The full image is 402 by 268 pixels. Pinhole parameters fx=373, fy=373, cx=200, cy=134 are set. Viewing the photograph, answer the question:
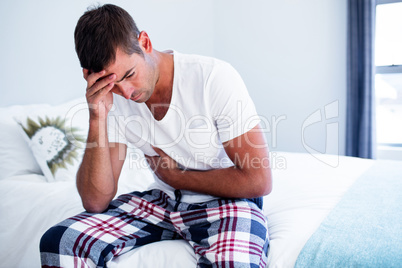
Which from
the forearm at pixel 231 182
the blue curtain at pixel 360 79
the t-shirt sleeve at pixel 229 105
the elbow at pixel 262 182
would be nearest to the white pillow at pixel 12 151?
the forearm at pixel 231 182

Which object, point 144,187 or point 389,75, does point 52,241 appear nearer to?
point 144,187

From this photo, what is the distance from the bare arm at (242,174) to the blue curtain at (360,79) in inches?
87.5

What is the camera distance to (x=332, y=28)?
328 cm

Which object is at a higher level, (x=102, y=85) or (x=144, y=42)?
(x=144, y=42)

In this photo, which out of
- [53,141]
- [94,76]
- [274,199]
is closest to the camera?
[94,76]

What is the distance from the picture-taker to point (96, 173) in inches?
51.3

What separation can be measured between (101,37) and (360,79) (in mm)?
2619

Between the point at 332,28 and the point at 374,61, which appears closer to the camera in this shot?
the point at 374,61

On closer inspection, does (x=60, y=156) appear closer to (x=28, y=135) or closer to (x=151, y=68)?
(x=28, y=135)

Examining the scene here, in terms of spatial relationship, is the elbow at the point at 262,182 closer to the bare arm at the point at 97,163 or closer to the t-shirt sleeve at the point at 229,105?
the t-shirt sleeve at the point at 229,105

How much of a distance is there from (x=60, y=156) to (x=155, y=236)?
0.87 metres

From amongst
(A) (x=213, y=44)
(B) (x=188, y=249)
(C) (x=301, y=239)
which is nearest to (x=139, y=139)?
(B) (x=188, y=249)

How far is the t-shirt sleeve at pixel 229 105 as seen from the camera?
1203mm

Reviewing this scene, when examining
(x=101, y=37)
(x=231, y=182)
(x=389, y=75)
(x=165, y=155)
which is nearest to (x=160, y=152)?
(x=165, y=155)
